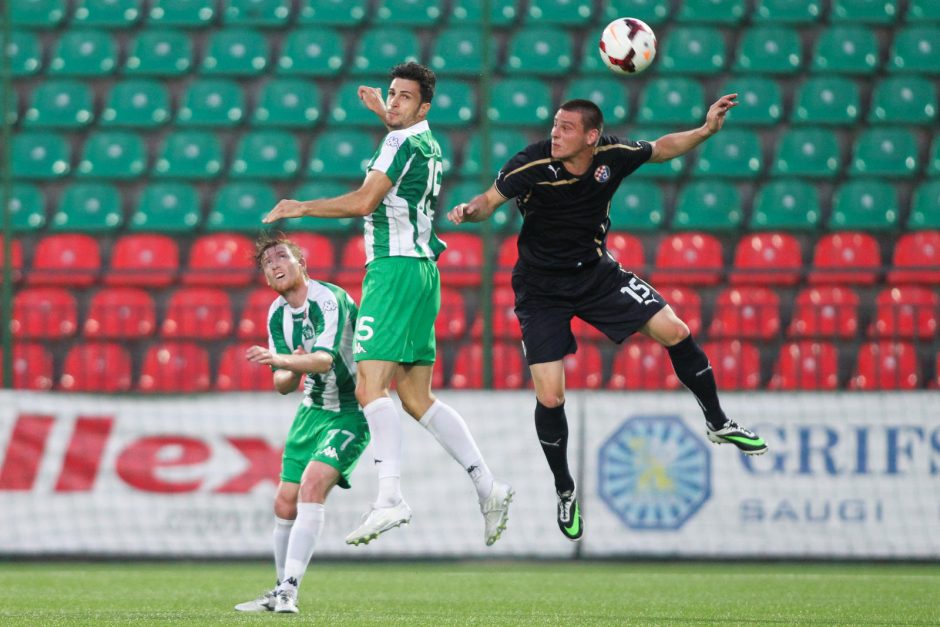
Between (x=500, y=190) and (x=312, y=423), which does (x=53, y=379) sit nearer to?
(x=312, y=423)

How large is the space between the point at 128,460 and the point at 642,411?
4.14m

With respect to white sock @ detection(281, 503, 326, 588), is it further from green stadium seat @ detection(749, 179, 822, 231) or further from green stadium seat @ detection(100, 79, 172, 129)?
green stadium seat @ detection(100, 79, 172, 129)

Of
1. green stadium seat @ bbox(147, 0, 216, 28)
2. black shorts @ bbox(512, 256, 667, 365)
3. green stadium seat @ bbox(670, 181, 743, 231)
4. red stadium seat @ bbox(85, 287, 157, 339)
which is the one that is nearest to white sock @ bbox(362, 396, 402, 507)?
black shorts @ bbox(512, 256, 667, 365)

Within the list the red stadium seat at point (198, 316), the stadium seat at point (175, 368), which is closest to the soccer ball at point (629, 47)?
the stadium seat at point (175, 368)

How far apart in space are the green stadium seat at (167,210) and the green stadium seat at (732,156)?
17.3 feet

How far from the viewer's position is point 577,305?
806cm

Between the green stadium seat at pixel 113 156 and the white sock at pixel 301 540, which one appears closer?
the white sock at pixel 301 540

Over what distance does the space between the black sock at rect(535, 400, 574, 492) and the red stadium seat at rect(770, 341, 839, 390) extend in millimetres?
4257

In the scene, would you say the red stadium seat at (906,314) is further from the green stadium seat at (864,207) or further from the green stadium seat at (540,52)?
the green stadium seat at (540,52)

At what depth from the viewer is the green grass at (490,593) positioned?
7.76m

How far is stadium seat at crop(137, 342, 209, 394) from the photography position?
492 inches

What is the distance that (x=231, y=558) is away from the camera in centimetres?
1163

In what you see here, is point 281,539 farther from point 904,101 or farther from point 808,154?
point 904,101

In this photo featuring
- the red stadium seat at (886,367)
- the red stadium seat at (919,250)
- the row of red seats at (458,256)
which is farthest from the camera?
the red stadium seat at (919,250)
